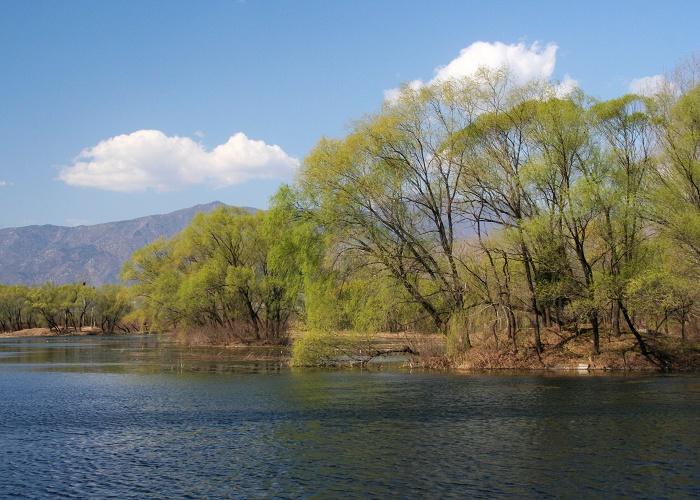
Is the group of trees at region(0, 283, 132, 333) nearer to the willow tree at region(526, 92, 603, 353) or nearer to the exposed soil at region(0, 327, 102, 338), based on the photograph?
the exposed soil at region(0, 327, 102, 338)

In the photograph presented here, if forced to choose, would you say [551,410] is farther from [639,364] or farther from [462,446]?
[639,364]

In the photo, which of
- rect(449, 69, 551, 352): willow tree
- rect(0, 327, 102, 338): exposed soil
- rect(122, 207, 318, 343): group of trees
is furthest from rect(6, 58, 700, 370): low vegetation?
rect(0, 327, 102, 338): exposed soil

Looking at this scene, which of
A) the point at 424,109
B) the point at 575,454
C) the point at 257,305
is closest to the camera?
the point at 575,454

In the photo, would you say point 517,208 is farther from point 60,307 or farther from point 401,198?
point 60,307

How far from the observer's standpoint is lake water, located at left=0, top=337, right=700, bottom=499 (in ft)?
54.0

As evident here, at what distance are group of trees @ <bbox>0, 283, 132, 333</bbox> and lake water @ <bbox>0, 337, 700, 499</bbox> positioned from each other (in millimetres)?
113491

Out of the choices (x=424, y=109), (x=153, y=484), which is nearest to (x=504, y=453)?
(x=153, y=484)

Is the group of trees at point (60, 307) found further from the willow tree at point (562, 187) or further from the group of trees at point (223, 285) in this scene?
the willow tree at point (562, 187)

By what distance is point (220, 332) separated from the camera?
77000mm

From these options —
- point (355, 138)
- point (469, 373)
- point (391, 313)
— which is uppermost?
point (355, 138)

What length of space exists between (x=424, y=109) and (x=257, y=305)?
40029mm

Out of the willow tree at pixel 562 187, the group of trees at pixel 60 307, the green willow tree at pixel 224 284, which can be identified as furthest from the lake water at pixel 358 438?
the group of trees at pixel 60 307

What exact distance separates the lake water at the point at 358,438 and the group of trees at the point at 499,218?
6.25 meters

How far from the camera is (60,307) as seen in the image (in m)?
144
